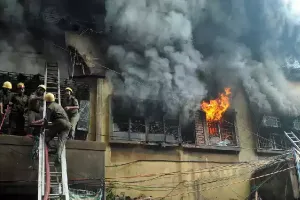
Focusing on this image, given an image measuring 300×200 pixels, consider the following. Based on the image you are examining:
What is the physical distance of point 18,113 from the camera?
35.9 feet

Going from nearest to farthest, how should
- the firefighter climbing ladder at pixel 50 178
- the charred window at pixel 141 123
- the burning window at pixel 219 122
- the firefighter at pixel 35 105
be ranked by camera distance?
the firefighter climbing ladder at pixel 50 178 < the firefighter at pixel 35 105 < the charred window at pixel 141 123 < the burning window at pixel 219 122

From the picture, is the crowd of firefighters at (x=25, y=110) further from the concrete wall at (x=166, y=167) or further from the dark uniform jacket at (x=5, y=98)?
the concrete wall at (x=166, y=167)

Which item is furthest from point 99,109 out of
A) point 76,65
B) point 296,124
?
point 296,124

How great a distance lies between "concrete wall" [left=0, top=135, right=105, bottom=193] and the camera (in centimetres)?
932

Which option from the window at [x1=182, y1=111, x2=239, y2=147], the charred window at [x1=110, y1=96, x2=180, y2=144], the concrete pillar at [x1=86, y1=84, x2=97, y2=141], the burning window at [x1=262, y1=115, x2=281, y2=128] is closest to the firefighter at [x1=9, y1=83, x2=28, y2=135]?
the concrete pillar at [x1=86, y1=84, x2=97, y2=141]

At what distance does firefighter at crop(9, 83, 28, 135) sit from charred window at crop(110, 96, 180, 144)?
4032 mm

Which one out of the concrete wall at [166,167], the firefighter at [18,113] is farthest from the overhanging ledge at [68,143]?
the concrete wall at [166,167]

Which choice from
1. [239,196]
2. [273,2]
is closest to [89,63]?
[239,196]

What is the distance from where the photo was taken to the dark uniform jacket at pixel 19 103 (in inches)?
429

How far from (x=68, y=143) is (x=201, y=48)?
1003cm

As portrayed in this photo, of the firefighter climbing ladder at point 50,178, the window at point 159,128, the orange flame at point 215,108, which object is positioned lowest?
the firefighter climbing ladder at point 50,178

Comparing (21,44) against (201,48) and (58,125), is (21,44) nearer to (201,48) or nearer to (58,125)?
(58,125)

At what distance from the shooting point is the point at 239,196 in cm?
1483

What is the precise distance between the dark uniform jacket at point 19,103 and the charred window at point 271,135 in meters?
10.5
